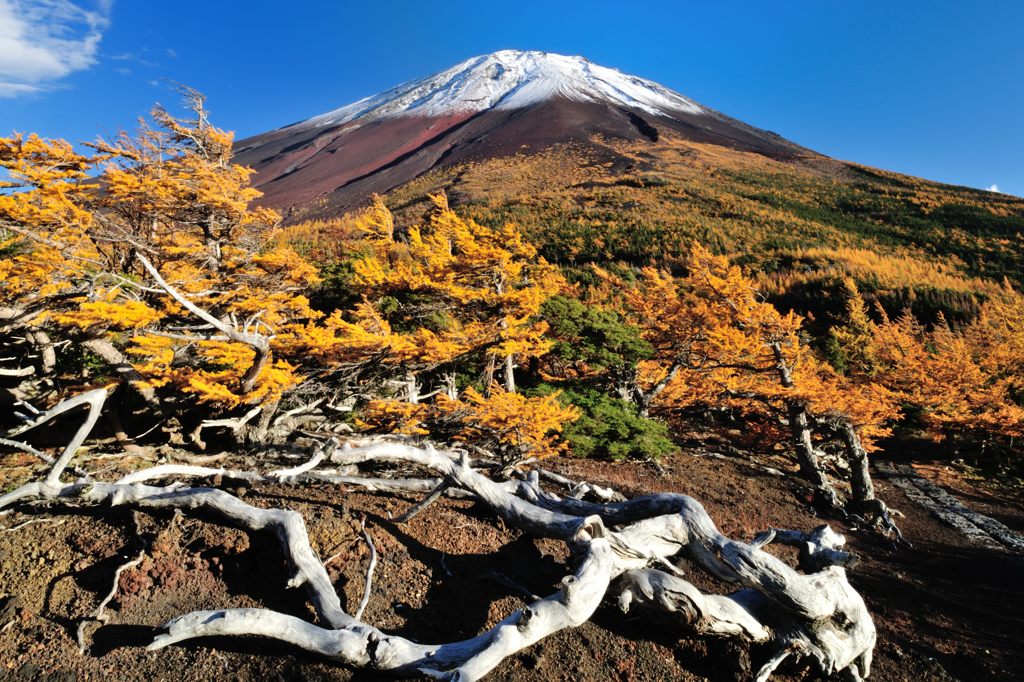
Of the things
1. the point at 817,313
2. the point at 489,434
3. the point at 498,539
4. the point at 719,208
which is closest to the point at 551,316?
the point at 489,434

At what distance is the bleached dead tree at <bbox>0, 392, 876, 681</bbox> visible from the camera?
8.19 ft

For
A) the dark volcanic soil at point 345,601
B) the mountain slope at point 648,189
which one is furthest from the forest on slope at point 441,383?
the mountain slope at point 648,189

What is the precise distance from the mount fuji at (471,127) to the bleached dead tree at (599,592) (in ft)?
156

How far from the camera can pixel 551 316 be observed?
10.4m

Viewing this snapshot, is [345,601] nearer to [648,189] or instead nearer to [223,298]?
[223,298]

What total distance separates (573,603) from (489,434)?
4.81 m

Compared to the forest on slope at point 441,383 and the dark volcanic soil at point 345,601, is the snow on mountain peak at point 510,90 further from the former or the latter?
the dark volcanic soil at point 345,601

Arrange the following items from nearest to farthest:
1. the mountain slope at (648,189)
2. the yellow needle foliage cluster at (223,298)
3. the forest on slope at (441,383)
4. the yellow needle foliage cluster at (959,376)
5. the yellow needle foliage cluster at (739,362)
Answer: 1. the forest on slope at (441,383)
2. the yellow needle foliage cluster at (223,298)
3. the yellow needle foliage cluster at (739,362)
4. the yellow needle foliage cluster at (959,376)
5. the mountain slope at (648,189)

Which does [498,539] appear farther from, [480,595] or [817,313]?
[817,313]

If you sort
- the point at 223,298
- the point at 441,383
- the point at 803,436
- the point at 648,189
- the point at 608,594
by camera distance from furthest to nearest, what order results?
the point at 648,189 < the point at 441,383 < the point at 223,298 < the point at 803,436 < the point at 608,594

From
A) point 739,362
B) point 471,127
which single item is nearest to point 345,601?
point 739,362

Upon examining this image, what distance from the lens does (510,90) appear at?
90938mm

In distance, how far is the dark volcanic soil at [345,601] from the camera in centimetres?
258

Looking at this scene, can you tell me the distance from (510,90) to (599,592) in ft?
338
